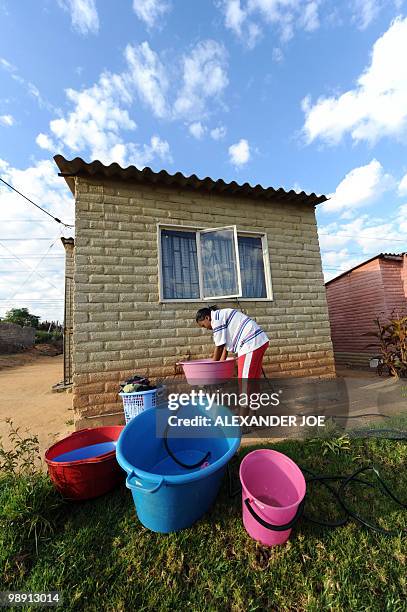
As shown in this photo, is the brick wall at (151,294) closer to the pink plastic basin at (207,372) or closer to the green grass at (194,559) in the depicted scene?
the pink plastic basin at (207,372)

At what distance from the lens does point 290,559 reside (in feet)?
5.25

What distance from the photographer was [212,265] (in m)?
4.68

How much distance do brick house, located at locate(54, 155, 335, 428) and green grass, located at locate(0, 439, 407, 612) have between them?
1936 millimetres

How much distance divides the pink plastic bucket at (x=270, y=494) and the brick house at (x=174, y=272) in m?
2.33

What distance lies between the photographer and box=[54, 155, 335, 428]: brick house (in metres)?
3.85

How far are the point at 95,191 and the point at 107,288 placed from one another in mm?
1504

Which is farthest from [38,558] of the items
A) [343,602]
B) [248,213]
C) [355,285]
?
[355,285]

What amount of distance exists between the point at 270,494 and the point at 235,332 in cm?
173

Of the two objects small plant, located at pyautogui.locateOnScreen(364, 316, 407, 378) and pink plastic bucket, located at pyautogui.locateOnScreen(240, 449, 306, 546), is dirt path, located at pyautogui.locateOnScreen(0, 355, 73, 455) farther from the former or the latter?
small plant, located at pyautogui.locateOnScreen(364, 316, 407, 378)

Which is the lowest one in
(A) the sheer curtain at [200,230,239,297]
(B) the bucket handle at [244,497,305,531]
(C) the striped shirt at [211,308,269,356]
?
(B) the bucket handle at [244,497,305,531]

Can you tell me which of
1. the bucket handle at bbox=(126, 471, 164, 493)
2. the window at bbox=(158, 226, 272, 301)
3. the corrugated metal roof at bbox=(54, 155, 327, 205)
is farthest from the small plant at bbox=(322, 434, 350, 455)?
the corrugated metal roof at bbox=(54, 155, 327, 205)

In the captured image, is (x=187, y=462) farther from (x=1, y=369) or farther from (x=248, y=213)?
(x=1, y=369)

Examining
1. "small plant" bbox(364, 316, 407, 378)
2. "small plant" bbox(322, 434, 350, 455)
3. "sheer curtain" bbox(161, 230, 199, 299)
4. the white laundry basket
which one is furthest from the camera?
"small plant" bbox(364, 316, 407, 378)

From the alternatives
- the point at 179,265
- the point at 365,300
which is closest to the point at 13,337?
the point at 179,265
